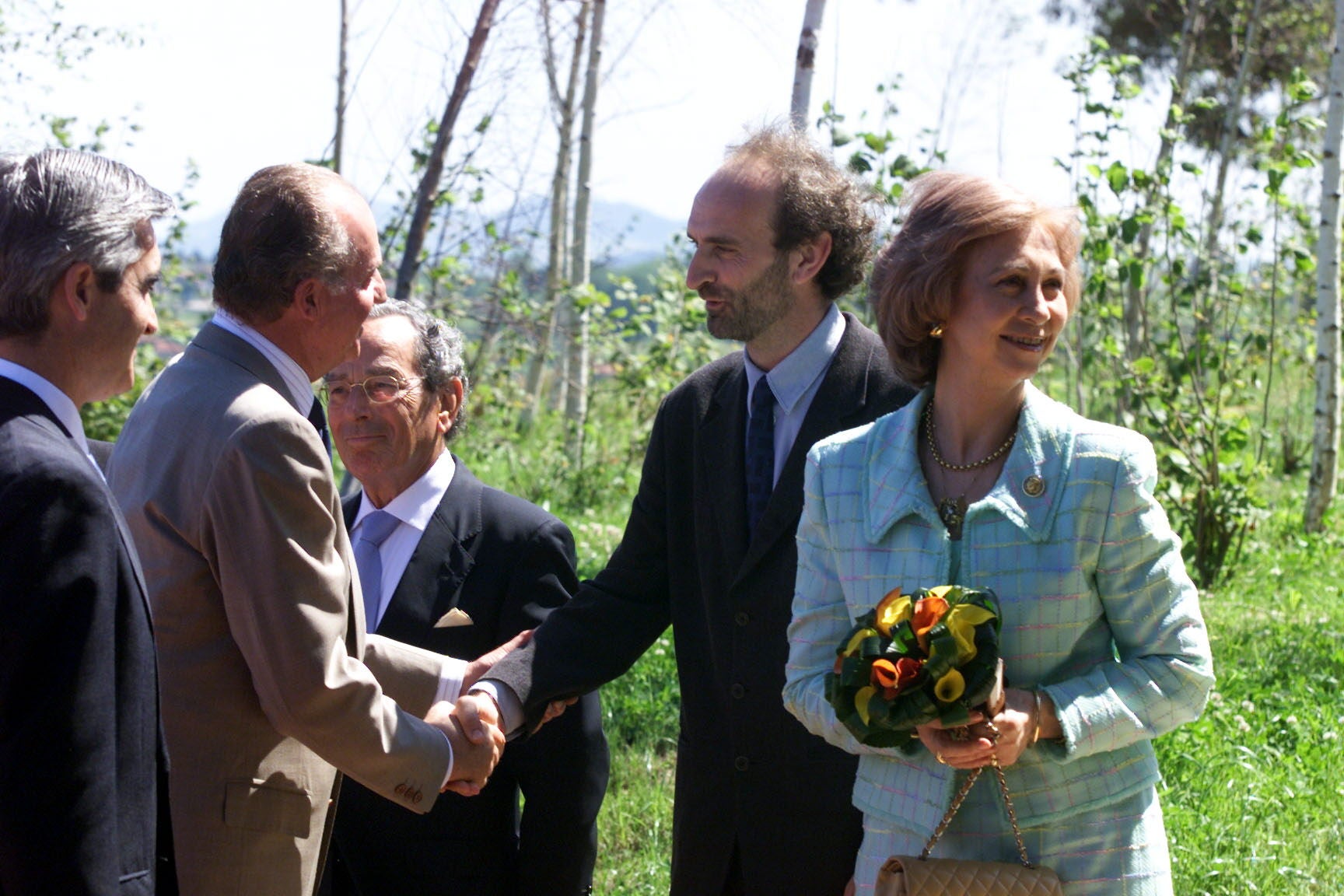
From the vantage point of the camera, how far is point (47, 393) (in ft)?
6.78

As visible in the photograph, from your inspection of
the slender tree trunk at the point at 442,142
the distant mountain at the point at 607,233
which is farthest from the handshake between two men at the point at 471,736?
the distant mountain at the point at 607,233

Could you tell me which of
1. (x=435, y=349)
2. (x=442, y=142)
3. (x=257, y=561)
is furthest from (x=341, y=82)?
(x=257, y=561)

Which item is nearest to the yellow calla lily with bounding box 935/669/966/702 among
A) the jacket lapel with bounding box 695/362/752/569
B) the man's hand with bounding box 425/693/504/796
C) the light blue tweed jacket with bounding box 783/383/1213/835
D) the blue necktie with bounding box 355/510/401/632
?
the light blue tweed jacket with bounding box 783/383/1213/835

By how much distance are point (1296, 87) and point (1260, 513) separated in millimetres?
2352

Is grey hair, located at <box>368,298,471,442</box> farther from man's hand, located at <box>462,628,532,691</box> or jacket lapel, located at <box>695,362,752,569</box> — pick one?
jacket lapel, located at <box>695,362,752,569</box>

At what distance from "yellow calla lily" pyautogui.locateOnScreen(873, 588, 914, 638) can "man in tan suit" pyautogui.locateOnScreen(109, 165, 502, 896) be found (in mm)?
1037

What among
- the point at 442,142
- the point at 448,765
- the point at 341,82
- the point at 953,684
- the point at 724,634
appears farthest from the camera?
the point at 341,82

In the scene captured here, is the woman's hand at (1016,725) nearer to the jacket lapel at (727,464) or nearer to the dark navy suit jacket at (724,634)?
the dark navy suit jacket at (724,634)

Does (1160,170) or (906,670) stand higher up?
(1160,170)

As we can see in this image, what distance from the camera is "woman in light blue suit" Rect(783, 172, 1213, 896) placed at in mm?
2219

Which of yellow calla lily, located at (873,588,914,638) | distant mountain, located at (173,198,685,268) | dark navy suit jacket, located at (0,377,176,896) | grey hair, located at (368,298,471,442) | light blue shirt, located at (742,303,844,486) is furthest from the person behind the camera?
distant mountain, located at (173,198,685,268)

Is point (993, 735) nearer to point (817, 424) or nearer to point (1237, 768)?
point (817, 424)

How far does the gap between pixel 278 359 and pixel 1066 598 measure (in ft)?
5.16

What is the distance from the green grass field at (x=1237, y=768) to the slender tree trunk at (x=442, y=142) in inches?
82.1
